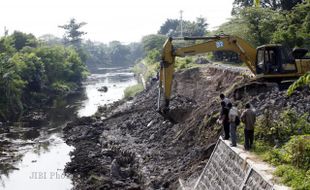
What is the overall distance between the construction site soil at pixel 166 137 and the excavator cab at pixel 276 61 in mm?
1291

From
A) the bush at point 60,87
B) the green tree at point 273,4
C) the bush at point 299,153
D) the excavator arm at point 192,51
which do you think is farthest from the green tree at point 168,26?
the bush at point 299,153

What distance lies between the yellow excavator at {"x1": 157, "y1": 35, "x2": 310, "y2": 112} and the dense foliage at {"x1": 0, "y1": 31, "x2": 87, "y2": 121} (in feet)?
89.6

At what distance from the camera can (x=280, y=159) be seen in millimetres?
12750

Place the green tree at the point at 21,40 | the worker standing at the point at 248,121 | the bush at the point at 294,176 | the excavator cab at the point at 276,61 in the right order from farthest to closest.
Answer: the green tree at the point at 21,40, the excavator cab at the point at 276,61, the worker standing at the point at 248,121, the bush at the point at 294,176

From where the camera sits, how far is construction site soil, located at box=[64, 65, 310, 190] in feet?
60.3

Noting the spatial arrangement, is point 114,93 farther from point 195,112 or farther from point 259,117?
point 259,117

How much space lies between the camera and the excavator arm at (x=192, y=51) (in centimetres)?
2083

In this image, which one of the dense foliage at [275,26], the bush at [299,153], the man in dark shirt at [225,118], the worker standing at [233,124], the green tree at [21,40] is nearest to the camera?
the bush at [299,153]

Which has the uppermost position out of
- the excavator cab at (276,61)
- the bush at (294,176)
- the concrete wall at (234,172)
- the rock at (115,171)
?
the excavator cab at (276,61)

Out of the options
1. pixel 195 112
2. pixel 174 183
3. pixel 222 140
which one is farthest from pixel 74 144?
pixel 222 140

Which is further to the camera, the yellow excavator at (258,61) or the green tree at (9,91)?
the green tree at (9,91)

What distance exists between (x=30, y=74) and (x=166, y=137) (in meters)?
39.4

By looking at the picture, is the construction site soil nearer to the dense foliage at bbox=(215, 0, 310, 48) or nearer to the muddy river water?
the muddy river water

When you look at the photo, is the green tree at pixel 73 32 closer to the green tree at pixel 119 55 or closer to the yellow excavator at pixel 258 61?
the green tree at pixel 119 55
